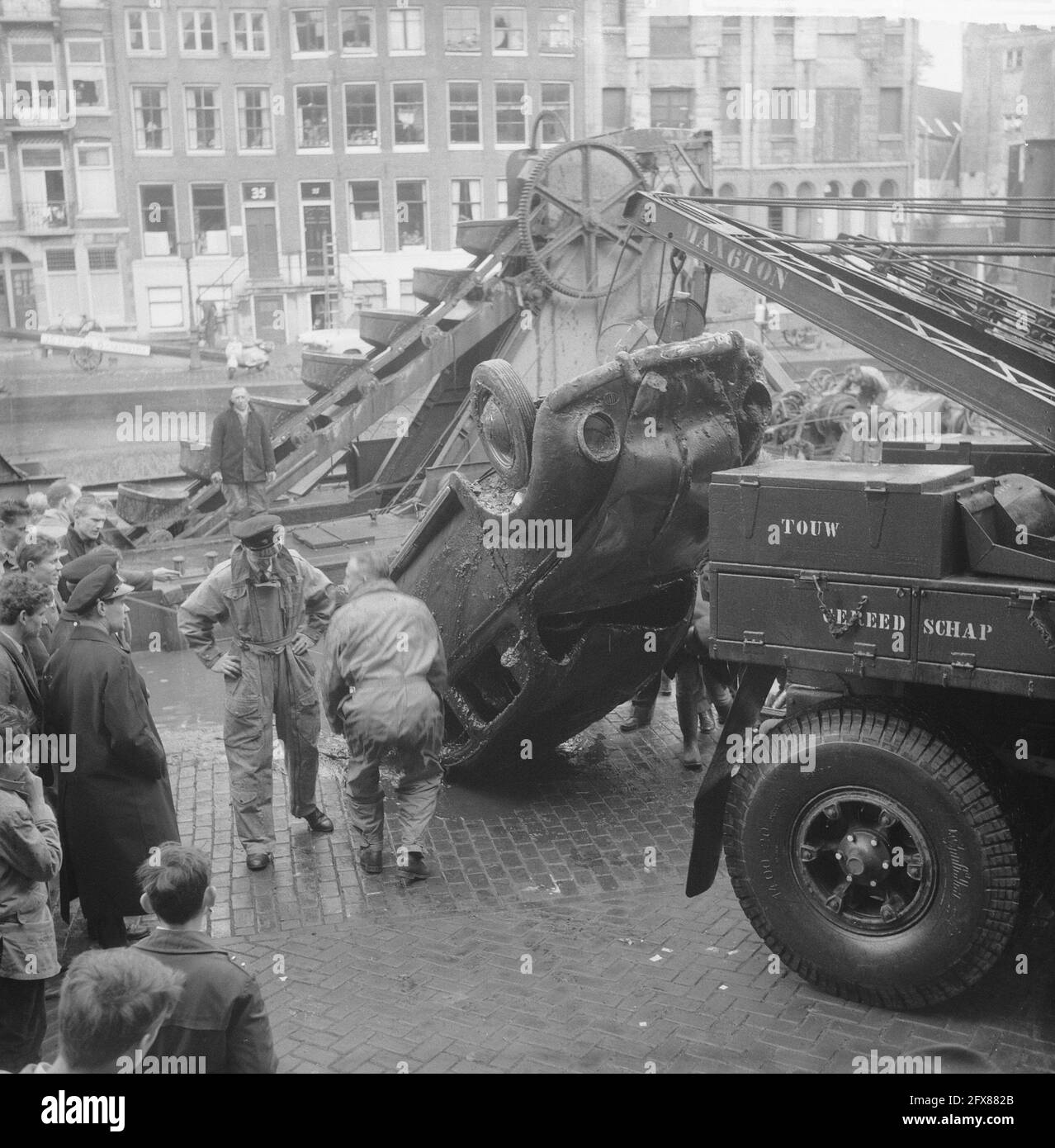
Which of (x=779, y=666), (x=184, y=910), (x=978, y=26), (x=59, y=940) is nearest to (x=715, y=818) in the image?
(x=779, y=666)

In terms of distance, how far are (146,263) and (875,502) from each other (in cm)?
2610

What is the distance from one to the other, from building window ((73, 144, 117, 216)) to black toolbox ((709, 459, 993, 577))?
81.1 feet

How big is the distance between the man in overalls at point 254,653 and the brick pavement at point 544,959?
1.31 feet

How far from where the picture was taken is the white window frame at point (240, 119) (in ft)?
87.2

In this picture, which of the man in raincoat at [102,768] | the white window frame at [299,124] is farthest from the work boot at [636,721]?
the white window frame at [299,124]

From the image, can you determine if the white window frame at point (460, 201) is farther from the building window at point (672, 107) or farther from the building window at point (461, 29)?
the building window at point (672, 107)

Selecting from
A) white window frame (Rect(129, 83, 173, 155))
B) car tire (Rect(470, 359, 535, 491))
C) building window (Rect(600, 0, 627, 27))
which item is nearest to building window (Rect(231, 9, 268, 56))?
white window frame (Rect(129, 83, 173, 155))

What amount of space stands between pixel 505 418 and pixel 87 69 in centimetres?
2123

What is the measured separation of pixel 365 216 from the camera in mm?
29953

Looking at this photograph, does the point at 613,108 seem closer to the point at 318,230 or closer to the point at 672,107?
the point at 672,107

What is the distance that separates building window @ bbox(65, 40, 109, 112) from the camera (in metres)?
24.9

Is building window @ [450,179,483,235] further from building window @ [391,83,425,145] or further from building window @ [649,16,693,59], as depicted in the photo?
building window @ [649,16,693,59]
